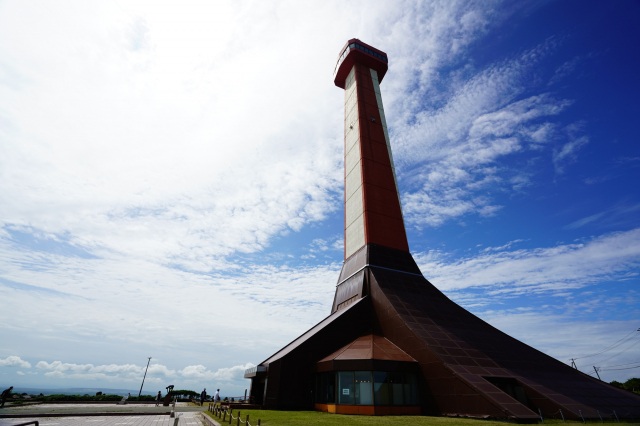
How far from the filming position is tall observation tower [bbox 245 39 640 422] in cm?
1809

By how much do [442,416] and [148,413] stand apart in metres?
20.0

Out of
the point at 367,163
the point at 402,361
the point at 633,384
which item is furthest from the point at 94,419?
the point at 633,384

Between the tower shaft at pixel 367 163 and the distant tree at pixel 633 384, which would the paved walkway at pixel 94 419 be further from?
the distant tree at pixel 633 384

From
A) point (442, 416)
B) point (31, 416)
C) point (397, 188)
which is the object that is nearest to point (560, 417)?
point (442, 416)

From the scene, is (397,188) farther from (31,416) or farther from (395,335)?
(31,416)

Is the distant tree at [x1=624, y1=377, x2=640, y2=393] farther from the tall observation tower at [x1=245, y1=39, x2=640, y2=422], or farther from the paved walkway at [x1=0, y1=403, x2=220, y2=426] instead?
the paved walkway at [x1=0, y1=403, x2=220, y2=426]

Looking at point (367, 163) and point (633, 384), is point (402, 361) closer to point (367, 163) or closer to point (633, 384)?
point (367, 163)

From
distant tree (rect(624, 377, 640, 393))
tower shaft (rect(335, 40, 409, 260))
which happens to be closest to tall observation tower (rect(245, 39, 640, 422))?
tower shaft (rect(335, 40, 409, 260))

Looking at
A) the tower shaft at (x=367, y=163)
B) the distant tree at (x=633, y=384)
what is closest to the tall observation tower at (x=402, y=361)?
the tower shaft at (x=367, y=163)

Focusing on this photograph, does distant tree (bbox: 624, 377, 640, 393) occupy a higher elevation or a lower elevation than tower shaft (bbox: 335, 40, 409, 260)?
lower

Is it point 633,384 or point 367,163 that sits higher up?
point 367,163

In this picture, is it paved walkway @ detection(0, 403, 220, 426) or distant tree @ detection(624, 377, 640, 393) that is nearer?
paved walkway @ detection(0, 403, 220, 426)

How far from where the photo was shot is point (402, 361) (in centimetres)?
2084

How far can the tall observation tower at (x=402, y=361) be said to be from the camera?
18094 mm
